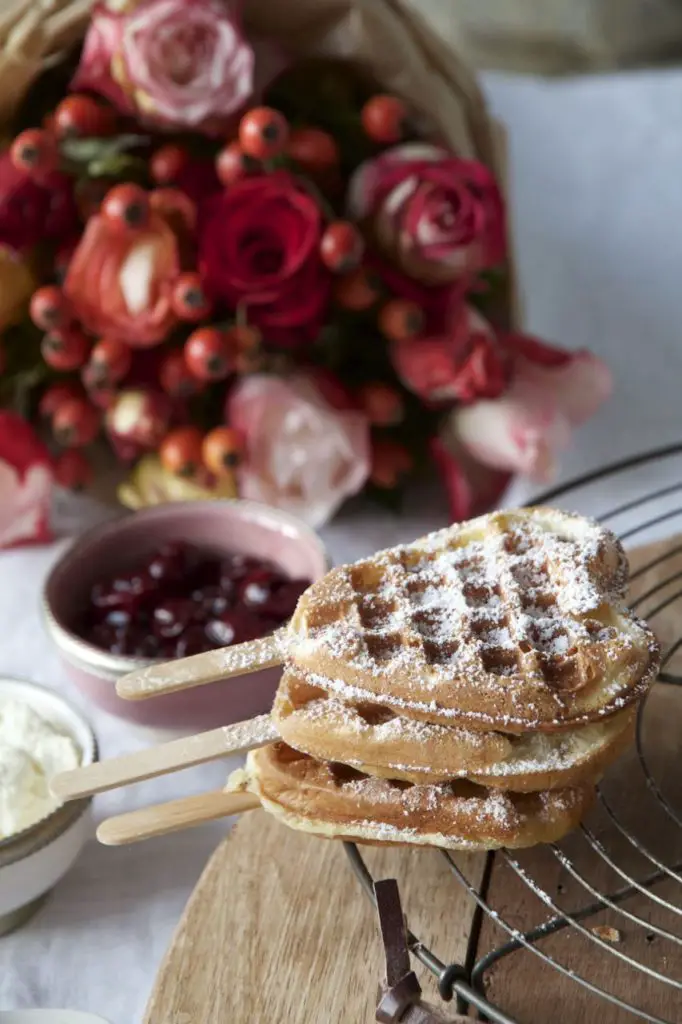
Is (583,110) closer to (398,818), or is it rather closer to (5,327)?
(5,327)

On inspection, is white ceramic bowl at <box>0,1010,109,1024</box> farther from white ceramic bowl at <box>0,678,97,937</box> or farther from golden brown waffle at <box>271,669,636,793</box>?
golden brown waffle at <box>271,669,636,793</box>

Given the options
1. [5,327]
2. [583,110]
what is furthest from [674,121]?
[5,327]

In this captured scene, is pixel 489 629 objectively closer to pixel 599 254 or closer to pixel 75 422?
pixel 75 422

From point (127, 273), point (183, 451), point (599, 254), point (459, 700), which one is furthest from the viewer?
point (599, 254)

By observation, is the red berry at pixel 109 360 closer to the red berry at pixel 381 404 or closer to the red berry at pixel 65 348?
the red berry at pixel 65 348

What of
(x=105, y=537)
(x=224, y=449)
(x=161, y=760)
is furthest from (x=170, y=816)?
(x=224, y=449)

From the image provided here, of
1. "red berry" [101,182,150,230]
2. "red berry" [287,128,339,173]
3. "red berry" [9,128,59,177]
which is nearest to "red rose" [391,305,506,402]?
"red berry" [287,128,339,173]
